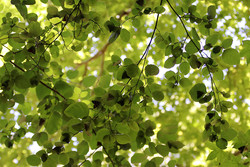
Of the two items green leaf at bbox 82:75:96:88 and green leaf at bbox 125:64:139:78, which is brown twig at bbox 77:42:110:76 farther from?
green leaf at bbox 125:64:139:78

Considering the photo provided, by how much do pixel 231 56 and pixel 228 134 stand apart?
0.29 m

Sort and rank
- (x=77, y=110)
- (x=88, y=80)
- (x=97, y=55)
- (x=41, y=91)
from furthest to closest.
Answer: (x=97, y=55) < (x=88, y=80) < (x=41, y=91) < (x=77, y=110)

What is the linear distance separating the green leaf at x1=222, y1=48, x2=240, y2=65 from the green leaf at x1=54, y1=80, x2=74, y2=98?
58cm

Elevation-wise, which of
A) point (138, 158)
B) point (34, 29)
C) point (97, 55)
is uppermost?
point (34, 29)

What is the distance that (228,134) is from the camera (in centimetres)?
92

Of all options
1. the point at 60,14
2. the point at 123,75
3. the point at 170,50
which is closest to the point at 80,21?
the point at 60,14

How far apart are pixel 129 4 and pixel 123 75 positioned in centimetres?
341

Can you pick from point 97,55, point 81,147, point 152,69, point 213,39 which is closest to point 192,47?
point 213,39

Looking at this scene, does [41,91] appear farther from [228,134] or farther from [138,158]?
[228,134]

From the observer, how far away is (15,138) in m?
1.12

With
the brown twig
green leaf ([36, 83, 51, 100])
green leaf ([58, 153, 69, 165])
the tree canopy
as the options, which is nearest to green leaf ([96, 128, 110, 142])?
the tree canopy

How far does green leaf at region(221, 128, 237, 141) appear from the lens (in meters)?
0.92

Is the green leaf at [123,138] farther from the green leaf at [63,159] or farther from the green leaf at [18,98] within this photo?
the green leaf at [18,98]

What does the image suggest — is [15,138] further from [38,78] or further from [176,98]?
[176,98]
